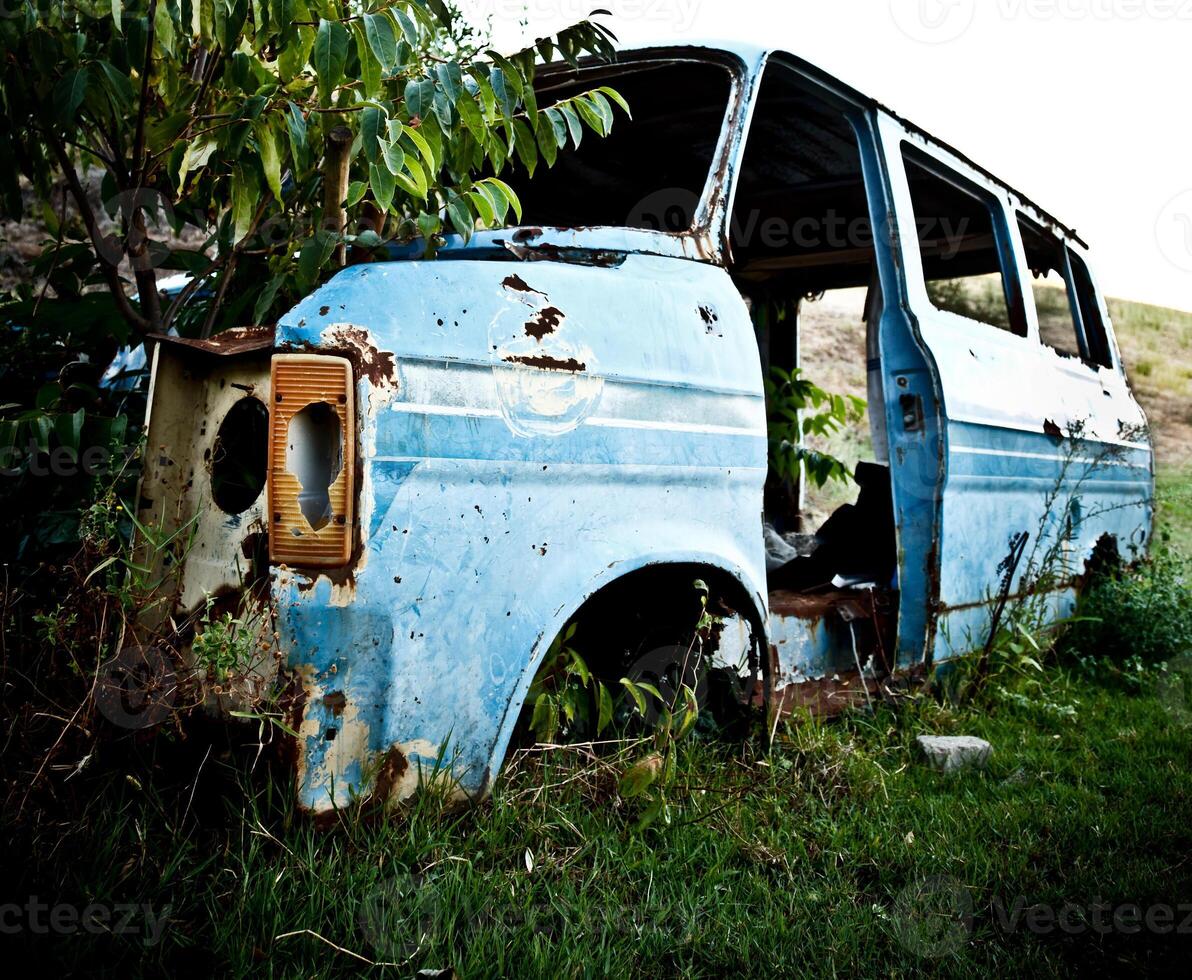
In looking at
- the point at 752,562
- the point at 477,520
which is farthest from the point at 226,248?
the point at 752,562

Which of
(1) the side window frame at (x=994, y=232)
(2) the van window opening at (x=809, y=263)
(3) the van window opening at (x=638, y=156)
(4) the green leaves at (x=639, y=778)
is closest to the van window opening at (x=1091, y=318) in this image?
(2) the van window opening at (x=809, y=263)

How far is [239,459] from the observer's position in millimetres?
1997

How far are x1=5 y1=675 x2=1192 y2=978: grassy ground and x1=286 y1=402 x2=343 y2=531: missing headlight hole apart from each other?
20.8 inches

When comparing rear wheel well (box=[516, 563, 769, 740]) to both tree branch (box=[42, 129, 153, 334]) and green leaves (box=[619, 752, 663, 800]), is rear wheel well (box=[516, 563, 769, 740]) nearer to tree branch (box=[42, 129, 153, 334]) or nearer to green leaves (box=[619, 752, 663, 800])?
green leaves (box=[619, 752, 663, 800])

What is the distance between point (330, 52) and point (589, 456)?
99 centimetres

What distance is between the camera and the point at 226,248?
2.65 metres

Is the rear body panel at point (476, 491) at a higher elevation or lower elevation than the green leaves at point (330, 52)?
lower

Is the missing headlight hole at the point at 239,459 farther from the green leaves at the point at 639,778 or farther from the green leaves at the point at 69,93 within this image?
the green leaves at the point at 639,778

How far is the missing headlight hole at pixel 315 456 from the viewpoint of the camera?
68.0 inches

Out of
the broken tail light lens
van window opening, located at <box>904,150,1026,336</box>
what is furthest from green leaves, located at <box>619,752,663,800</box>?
van window opening, located at <box>904,150,1026,336</box>

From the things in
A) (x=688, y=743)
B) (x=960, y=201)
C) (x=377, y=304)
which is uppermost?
(x=960, y=201)

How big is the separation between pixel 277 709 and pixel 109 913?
16.9 inches

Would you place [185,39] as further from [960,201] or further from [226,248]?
[960,201]

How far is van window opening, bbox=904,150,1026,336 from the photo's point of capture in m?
4.16
